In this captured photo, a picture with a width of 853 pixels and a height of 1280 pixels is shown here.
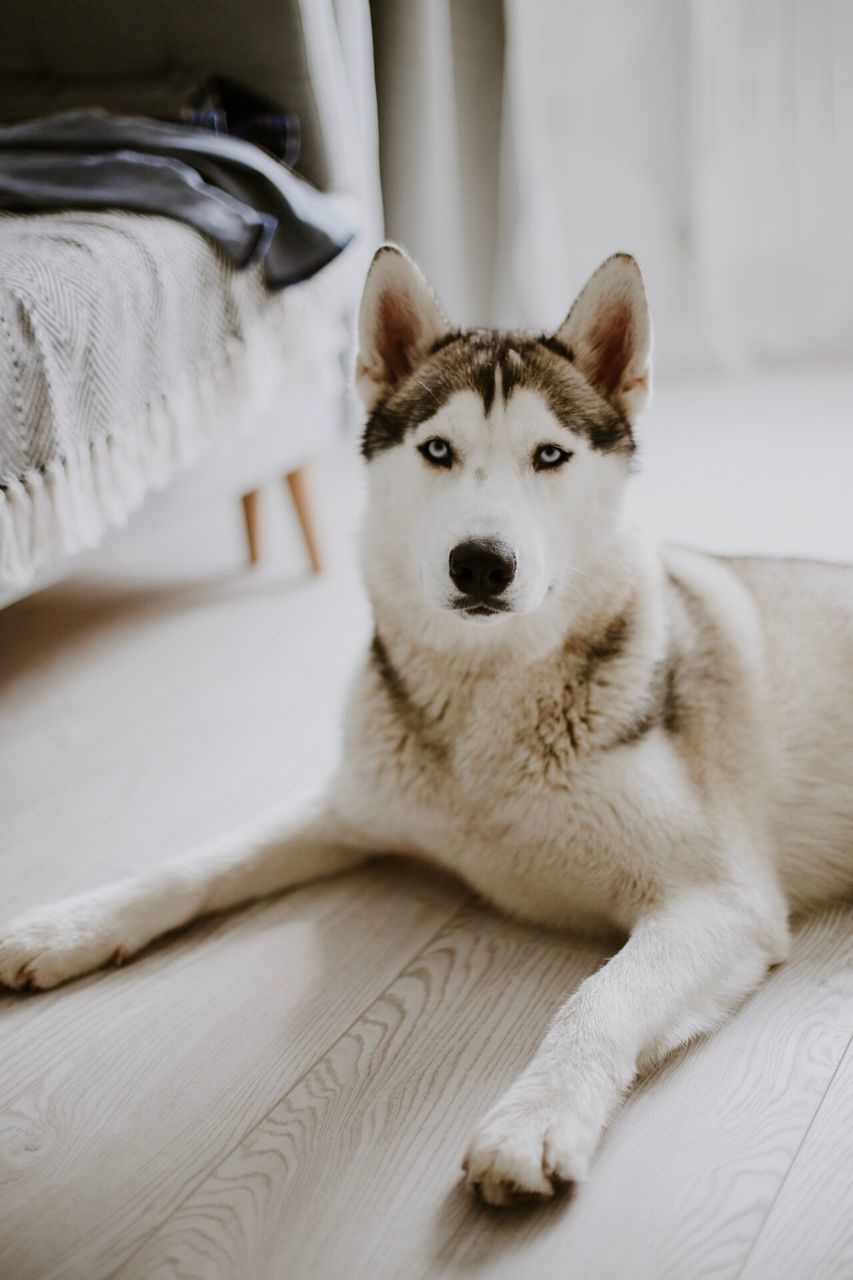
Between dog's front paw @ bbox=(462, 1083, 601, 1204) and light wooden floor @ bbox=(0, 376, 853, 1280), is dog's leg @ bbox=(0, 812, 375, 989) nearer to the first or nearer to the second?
light wooden floor @ bbox=(0, 376, 853, 1280)

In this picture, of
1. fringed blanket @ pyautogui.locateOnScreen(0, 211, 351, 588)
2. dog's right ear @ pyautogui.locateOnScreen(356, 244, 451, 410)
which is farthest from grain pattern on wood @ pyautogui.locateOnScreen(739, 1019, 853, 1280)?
fringed blanket @ pyautogui.locateOnScreen(0, 211, 351, 588)

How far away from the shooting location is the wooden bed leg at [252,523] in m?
3.22

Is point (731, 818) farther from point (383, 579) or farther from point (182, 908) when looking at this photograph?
point (182, 908)

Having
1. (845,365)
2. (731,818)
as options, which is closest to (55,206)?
(731,818)

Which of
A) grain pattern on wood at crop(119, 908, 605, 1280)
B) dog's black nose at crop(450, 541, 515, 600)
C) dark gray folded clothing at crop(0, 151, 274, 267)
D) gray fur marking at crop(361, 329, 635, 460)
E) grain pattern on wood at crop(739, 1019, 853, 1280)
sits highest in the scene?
dark gray folded clothing at crop(0, 151, 274, 267)

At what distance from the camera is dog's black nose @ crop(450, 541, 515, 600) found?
4.69ft

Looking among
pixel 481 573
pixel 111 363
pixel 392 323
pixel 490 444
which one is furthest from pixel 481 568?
pixel 111 363

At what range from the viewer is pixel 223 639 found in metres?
2.84

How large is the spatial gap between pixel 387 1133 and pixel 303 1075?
16cm

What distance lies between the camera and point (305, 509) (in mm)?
3143

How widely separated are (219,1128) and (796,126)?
4283mm

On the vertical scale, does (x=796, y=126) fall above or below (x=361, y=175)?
above

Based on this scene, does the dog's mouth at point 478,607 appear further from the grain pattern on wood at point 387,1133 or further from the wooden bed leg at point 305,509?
the wooden bed leg at point 305,509

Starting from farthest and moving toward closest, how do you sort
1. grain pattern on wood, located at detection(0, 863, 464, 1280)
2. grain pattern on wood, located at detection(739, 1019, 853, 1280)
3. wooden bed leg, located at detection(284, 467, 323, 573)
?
wooden bed leg, located at detection(284, 467, 323, 573), grain pattern on wood, located at detection(0, 863, 464, 1280), grain pattern on wood, located at detection(739, 1019, 853, 1280)
